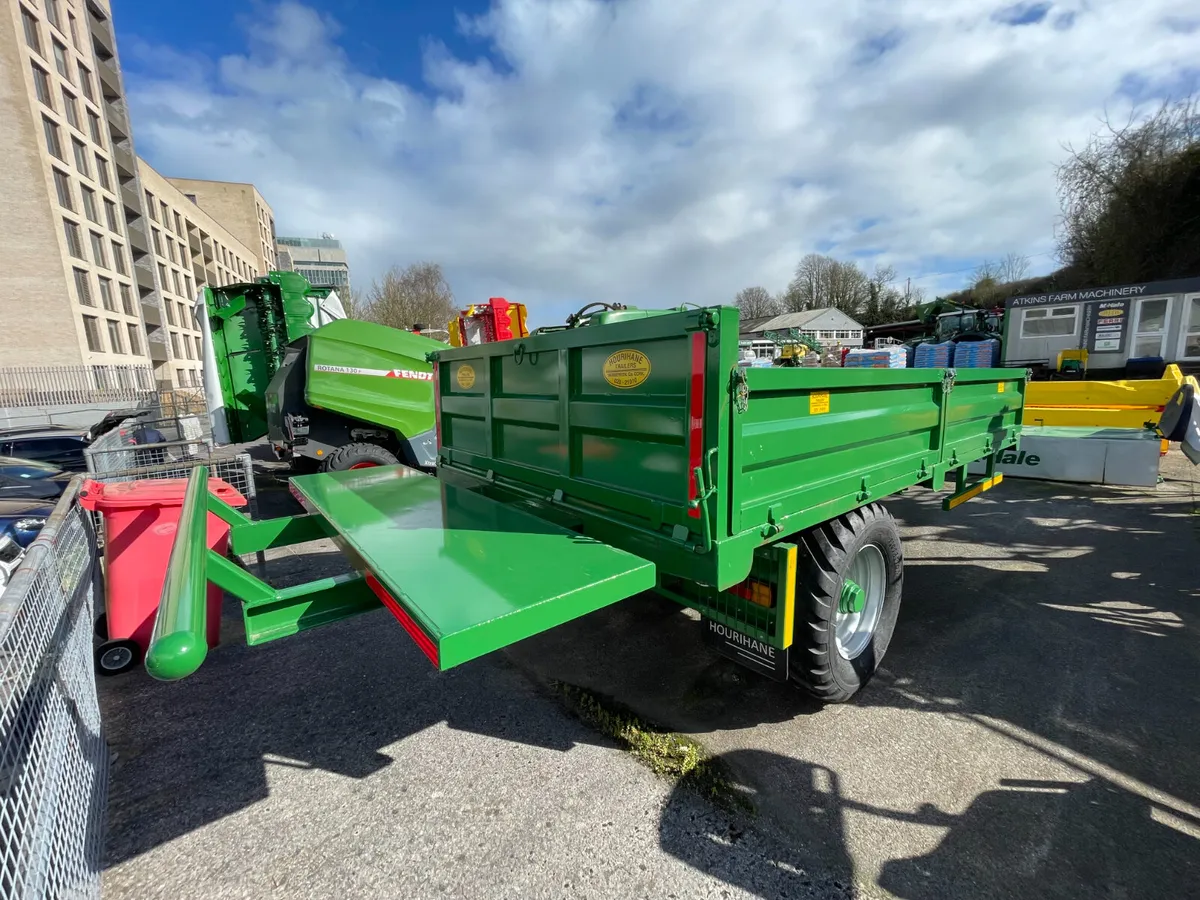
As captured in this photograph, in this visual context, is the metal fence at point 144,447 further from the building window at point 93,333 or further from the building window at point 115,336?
the building window at point 115,336

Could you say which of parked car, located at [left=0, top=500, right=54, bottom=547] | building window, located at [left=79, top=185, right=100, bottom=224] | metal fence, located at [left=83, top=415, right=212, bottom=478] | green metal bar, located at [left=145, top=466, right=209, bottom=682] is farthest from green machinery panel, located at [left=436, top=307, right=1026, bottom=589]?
building window, located at [left=79, top=185, right=100, bottom=224]

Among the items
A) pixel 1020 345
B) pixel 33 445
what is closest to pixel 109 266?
pixel 33 445

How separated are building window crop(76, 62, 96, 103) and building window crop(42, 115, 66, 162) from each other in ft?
16.2

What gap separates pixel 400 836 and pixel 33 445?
1005 cm

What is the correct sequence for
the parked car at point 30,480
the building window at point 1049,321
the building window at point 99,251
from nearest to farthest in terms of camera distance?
the parked car at point 30,480, the building window at point 1049,321, the building window at point 99,251

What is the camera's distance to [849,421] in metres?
2.84

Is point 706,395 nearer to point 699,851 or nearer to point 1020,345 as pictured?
point 699,851

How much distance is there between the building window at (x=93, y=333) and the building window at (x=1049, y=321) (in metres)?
42.0

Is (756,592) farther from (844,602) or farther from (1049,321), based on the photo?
(1049,321)

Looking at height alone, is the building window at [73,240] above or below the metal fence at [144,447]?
above

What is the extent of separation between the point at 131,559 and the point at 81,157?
40.9m

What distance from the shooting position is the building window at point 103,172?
102 ft

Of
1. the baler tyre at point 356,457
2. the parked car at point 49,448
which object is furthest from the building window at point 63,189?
the baler tyre at point 356,457

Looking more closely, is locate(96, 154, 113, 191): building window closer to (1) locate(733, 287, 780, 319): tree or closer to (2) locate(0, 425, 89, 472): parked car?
(2) locate(0, 425, 89, 472): parked car
